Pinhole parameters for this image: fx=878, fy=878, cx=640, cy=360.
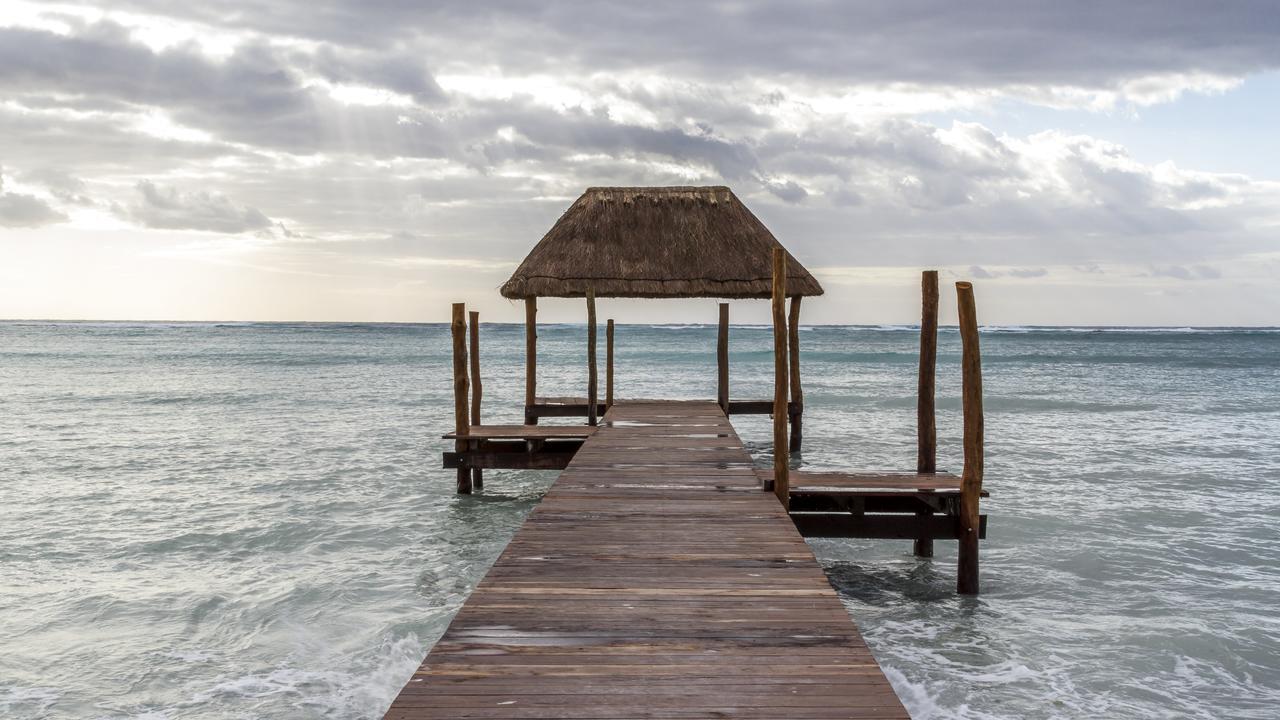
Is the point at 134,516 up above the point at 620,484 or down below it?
below

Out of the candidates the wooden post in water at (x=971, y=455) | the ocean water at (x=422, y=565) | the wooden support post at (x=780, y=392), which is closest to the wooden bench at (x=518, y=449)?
the ocean water at (x=422, y=565)

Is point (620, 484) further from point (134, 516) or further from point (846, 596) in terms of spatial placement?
point (134, 516)

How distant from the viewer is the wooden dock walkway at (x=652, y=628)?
3352 mm

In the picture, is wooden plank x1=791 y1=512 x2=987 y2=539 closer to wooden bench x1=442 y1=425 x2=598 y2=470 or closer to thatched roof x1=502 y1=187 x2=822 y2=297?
wooden bench x1=442 y1=425 x2=598 y2=470

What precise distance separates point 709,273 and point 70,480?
10.6 meters

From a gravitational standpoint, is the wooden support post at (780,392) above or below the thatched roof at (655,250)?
below

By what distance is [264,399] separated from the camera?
2908 centimetres

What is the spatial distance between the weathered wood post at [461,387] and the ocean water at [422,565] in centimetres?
35

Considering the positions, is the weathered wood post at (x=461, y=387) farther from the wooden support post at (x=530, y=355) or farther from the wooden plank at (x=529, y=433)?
the wooden support post at (x=530, y=355)

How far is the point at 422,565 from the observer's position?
9.35 meters

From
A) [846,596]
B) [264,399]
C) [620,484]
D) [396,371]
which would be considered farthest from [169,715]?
[396,371]

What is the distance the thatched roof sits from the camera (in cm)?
1402

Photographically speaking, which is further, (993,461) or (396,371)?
(396,371)

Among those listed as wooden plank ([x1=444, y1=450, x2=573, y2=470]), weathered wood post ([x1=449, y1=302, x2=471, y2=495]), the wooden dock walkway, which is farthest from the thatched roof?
the wooden dock walkway
